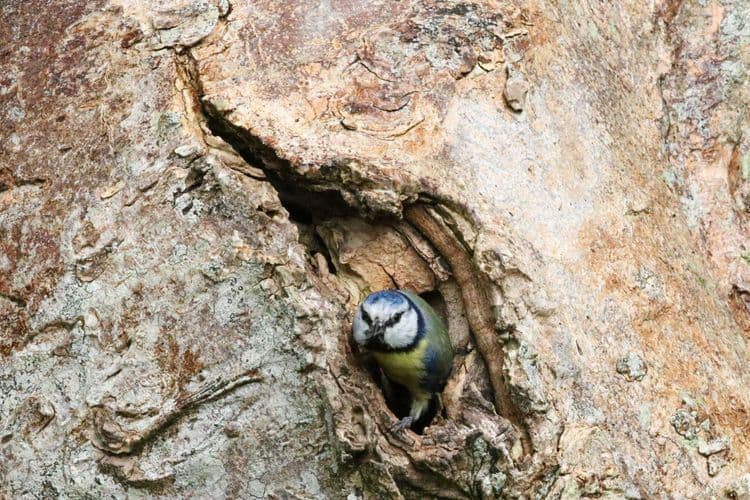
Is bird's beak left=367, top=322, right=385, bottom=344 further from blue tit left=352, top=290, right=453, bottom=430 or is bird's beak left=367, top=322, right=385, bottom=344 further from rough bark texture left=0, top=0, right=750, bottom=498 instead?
rough bark texture left=0, top=0, right=750, bottom=498

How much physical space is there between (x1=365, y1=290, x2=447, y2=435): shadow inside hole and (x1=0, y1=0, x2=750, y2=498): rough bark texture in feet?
0.34

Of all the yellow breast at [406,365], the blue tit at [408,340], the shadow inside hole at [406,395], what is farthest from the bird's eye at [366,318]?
the yellow breast at [406,365]

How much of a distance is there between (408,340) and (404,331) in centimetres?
7

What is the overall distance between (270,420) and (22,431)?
2.11 feet

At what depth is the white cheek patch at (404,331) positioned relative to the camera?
271 cm

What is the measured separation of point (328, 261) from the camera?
2789mm

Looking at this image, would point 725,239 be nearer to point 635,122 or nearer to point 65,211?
point 635,122

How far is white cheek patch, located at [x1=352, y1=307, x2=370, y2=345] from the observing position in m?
2.58

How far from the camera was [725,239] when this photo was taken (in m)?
3.18

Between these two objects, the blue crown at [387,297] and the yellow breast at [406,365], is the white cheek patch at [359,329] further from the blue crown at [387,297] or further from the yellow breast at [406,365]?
the yellow breast at [406,365]

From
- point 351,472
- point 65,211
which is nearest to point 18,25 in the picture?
point 65,211

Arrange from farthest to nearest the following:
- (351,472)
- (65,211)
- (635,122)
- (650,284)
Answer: (635,122) → (650,284) → (65,211) → (351,472)

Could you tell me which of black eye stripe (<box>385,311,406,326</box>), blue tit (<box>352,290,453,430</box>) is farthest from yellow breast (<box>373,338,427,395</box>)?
black eye stripe (<box>385,311,406,326</box>)

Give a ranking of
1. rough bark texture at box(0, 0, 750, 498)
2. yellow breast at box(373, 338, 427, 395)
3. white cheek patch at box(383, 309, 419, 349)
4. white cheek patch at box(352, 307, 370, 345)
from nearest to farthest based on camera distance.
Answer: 1. rough bark texture at box(0, 0, 750, 498)
2. white cheek patch at box(352, 307, 370, 345)
3. white cheek patch at box(383, 309, 419, 349)
4. yellow breast at box(373, 338, 427, 395)
